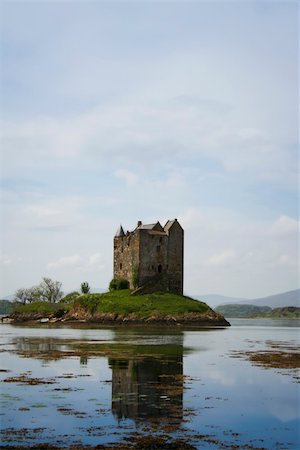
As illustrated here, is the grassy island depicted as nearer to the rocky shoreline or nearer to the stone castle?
the rocky shoreline

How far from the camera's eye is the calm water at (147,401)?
54.7 feet

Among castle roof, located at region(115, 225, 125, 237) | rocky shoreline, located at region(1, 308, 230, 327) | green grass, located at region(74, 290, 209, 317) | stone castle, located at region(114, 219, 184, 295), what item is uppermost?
castle roof, located at region(115, 225, 125, 237)

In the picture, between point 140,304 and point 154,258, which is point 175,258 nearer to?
point 154,258

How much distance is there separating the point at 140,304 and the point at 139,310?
237 centimetres

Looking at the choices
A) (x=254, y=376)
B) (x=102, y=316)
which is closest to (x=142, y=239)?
(x=102, y=316)

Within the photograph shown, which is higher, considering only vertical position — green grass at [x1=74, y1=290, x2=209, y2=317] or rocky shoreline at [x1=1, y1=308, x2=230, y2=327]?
green grass at [x1=74, y1=290, x2=209, y2=317]

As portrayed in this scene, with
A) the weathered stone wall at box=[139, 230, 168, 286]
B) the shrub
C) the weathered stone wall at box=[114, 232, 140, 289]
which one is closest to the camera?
the shrub

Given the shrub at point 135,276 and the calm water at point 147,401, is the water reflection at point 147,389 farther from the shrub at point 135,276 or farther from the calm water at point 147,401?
the shrub at point 135,276

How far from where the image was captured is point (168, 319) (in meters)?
97.5

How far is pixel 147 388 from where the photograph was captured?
2439cm

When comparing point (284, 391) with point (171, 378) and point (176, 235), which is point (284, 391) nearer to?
point (171, 378)

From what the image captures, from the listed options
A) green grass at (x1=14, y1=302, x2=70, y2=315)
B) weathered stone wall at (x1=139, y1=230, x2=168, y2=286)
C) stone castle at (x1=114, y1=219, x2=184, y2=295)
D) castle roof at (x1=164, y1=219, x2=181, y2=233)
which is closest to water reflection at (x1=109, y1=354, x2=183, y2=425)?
stone castle at (x1=114, y1=219, x2=184, y2=295)

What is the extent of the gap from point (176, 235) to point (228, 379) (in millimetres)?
87306

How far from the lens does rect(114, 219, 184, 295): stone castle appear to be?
11175 centimetres
